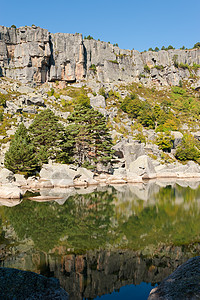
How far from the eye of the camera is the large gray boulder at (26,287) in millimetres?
6230

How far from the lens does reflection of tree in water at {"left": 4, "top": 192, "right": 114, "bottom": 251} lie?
1305 centimetres

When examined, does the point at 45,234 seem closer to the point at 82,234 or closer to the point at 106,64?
the point at 82,234

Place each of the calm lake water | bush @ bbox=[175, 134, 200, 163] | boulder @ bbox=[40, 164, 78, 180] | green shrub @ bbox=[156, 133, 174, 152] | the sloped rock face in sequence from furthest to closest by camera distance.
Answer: the sloped rock face, green shrub @ bbox=[156, 133, 174, 152], bush @ bbox=[175, 134, 200, 163], boulder @ bbox=[40, 164, 78, 180], the calm lake water

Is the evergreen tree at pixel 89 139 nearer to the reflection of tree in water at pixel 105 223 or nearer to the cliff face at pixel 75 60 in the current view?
the reflection of tree in water at pixel 105 223

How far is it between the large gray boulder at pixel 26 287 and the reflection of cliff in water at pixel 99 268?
4.48 ft

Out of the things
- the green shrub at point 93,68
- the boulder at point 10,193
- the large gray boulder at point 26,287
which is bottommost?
the boulder at point 10,193

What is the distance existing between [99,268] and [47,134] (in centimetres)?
3138

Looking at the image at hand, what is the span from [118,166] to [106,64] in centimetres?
5274

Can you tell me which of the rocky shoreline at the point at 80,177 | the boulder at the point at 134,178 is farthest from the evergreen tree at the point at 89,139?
the boulder at the point at 134,178

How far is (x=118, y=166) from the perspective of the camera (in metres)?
45.8

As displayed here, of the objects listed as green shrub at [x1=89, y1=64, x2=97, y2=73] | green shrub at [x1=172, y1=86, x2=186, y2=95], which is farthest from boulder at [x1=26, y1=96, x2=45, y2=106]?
green shrub at [x1=172, y1=86, x2=186, y2=95]

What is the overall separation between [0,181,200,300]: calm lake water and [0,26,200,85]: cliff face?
65434mm

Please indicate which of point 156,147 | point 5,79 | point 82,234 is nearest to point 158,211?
point 82,234

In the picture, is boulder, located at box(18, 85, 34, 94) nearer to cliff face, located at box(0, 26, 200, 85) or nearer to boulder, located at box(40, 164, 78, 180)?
cliff face, located at box(0, 26, 200, 85)
